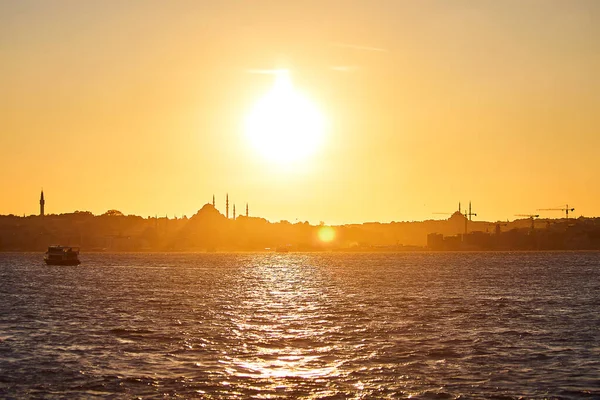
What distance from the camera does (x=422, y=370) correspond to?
4094 centimetres

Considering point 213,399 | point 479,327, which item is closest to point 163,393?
point 213,399

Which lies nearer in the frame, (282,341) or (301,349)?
(301,349)

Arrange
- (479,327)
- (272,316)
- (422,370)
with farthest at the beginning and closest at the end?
(272,316)
(479,327)
(422,370)

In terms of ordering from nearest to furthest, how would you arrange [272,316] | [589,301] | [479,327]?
[479,327], [272,316], [589,301]

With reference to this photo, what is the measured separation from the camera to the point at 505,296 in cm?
9731

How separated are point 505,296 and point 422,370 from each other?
59.7 m

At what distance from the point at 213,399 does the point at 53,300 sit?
6223cm

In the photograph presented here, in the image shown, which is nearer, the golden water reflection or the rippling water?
the rippling water

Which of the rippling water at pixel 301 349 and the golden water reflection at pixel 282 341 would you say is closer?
the rippling water at pixel 301 349

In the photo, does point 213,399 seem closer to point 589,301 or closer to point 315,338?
point 315,338

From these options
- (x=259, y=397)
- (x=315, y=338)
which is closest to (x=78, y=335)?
(x=315, y=338)

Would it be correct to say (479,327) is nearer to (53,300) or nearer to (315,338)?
(315,338)

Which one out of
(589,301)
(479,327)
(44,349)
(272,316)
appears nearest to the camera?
(44,349)

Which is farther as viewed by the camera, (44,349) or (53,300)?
(53,300)
